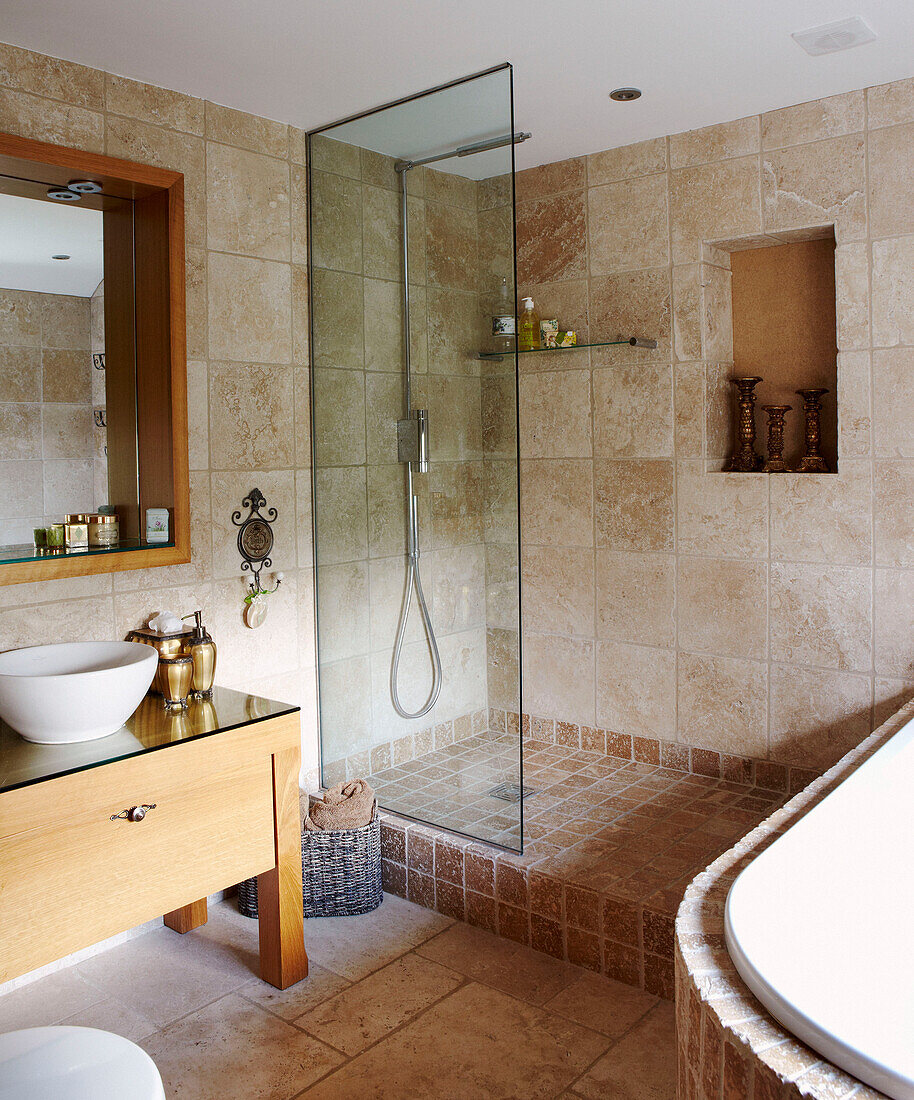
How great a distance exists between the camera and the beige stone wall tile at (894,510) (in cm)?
275

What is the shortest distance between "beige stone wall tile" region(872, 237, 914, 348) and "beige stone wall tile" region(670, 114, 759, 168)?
0.54 meters

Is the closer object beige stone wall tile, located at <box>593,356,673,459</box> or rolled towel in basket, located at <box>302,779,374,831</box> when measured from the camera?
rolled towel in basket, located at <box>302,779,374,831</box>

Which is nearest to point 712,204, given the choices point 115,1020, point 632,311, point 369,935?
point 632,311

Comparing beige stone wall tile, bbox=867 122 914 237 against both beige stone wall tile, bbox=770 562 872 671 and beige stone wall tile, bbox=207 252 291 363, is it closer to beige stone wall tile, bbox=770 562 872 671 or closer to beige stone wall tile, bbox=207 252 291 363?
beige stone wall tile, bbox=770 562 872 671

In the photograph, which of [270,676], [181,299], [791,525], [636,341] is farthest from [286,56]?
[791,525]

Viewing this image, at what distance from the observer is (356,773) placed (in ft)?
10.1

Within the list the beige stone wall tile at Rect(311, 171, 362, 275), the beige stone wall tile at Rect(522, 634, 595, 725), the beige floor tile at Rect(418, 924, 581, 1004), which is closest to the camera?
the beige floor tile at Rect(418, 924, 581, 1004)

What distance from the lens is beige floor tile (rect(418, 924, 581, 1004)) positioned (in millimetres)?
2424

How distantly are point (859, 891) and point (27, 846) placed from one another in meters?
1.62

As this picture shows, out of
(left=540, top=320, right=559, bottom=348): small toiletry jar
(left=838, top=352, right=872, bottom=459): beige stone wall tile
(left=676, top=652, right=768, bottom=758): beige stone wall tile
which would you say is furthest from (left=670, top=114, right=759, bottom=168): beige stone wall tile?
(left=676, top=652, right=768, bottom=758): beige stone wall tile

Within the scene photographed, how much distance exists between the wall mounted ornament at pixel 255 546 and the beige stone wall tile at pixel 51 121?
1063 millimetres

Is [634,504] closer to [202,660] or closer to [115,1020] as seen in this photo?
[202,660]

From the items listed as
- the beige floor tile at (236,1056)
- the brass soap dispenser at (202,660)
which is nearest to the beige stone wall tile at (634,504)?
the brass soap dispenser at (202,660)

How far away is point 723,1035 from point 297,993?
4.72 ft
